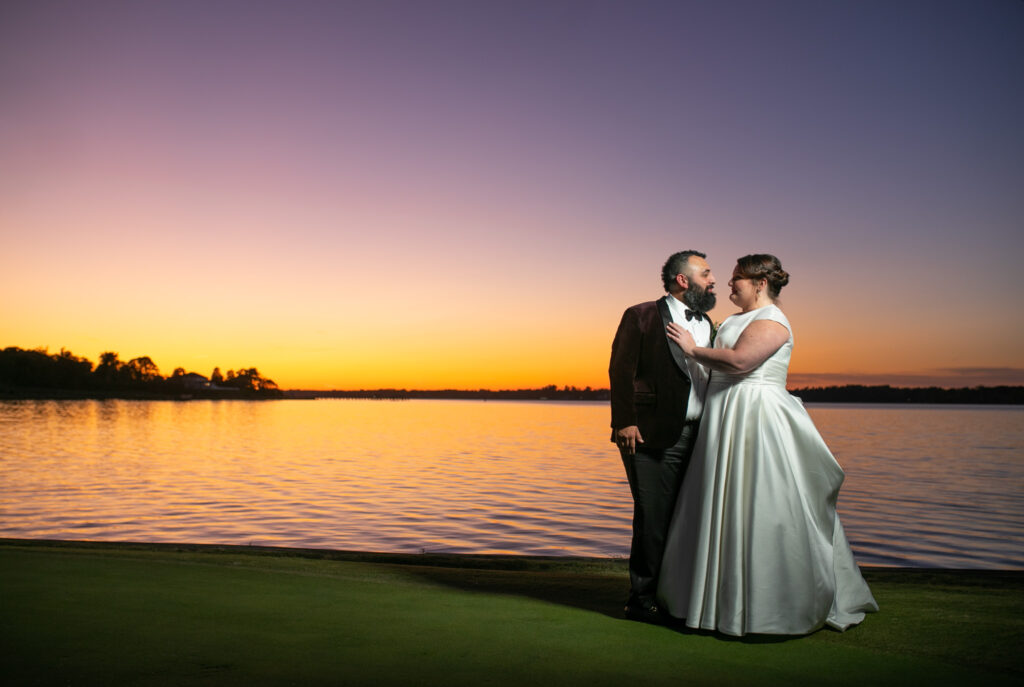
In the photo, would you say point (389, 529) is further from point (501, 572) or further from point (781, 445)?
point (781, 445)

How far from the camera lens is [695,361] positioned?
483 centimetres

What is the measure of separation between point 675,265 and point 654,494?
148 cm

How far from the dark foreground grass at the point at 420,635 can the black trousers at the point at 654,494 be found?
1.31ft

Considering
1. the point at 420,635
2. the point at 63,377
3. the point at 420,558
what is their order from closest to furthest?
1. the point at 420,635
2. the point at 420,558
3. the point at 63,377

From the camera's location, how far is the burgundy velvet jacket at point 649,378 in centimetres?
490

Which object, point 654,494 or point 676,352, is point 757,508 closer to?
point 654,494

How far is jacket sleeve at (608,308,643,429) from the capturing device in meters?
4.96

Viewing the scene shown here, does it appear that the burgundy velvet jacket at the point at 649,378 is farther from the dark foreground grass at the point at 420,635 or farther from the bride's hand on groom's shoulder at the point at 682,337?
the dark foreground grass at the point at 420,635

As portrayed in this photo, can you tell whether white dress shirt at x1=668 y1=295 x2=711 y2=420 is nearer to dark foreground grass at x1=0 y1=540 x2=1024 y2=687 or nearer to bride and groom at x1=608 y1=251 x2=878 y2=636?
bride and groom at x1=608 y1=251 x2=878 y2=636

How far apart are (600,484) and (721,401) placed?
1701cm

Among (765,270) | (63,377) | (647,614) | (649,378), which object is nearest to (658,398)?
(649,378)

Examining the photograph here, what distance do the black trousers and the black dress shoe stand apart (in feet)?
0.19

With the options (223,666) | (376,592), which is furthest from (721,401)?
(223,666)

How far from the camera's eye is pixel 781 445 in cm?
454
